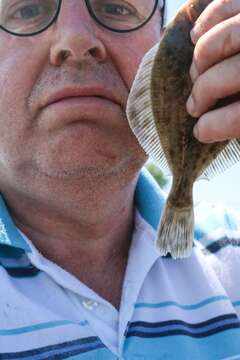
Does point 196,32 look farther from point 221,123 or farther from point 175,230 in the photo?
point 175,230

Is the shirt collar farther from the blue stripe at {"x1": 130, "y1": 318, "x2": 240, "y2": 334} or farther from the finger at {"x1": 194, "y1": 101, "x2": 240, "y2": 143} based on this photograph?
the finger at {"x1": 194, "y1": 101, "x2": 240, "y2": 143}

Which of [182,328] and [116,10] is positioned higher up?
[116,10]

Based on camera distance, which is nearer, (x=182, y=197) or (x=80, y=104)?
(x=182, y=197)

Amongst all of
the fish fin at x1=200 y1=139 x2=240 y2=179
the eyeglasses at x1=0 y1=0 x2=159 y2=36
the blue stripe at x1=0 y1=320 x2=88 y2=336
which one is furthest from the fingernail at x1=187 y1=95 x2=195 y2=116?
the blue stripe at x1=0 y1=320 x2=88 y2=336

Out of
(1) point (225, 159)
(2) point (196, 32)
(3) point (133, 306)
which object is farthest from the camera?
(3) point (133, 306)

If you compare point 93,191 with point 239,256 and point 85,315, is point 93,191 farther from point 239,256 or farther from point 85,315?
point 239,256

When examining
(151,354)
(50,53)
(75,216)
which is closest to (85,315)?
(151,354)

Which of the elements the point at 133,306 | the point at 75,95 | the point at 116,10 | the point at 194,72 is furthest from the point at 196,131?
the point at 116,10
